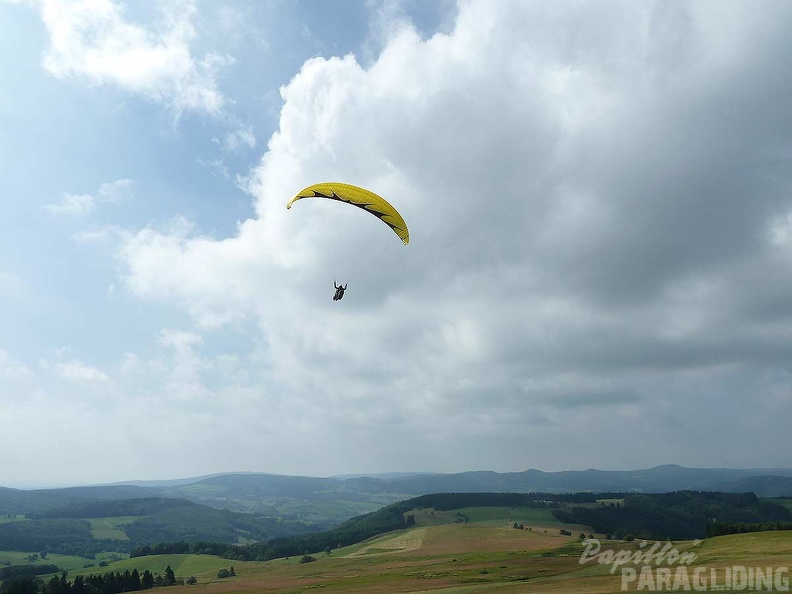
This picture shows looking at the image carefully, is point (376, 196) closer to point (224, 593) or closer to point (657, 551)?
point (657, 551)

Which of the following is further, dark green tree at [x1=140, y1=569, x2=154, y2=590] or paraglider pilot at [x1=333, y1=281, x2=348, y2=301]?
dark green tree at [x1=140, y1=569, x2=154, y2=590]

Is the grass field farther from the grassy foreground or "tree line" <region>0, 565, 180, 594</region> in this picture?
"tree line" <region>0, 565, 180, 594</region>

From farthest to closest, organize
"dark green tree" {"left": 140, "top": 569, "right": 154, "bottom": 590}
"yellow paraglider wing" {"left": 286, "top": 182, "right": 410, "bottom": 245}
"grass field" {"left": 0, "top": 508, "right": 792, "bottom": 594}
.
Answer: "dark green tree" {"left": 140, "top": 569, "right": 154, "bottom": 590} → "grass field" {"left": 0, "top": 508, "right": 792, "bottom": 594} → "yellow paraglider wing" {"left": 286, "top": 182, "right": 410, "bottom": 245}

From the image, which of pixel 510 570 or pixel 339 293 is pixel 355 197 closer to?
pixel 339 293

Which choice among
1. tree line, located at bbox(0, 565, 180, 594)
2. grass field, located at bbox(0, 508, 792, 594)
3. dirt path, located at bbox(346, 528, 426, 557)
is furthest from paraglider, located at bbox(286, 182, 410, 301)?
dirt path, located at bbox(346, 528, 426, 557)

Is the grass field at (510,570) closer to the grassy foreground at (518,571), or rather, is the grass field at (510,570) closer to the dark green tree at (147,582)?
the grassy foreground at (518,571)

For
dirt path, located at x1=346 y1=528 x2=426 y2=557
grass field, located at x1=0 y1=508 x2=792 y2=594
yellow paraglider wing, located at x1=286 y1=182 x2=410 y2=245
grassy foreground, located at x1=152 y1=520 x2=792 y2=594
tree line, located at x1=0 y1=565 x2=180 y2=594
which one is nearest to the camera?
yellow paraglider wing, located at x1=286 y1=182 x2=410 y2=245

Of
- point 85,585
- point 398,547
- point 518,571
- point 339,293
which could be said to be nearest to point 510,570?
point 518,571

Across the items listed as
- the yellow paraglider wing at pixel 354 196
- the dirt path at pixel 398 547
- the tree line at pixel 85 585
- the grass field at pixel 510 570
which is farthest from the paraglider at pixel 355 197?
the dirt path at pixel 398 547
